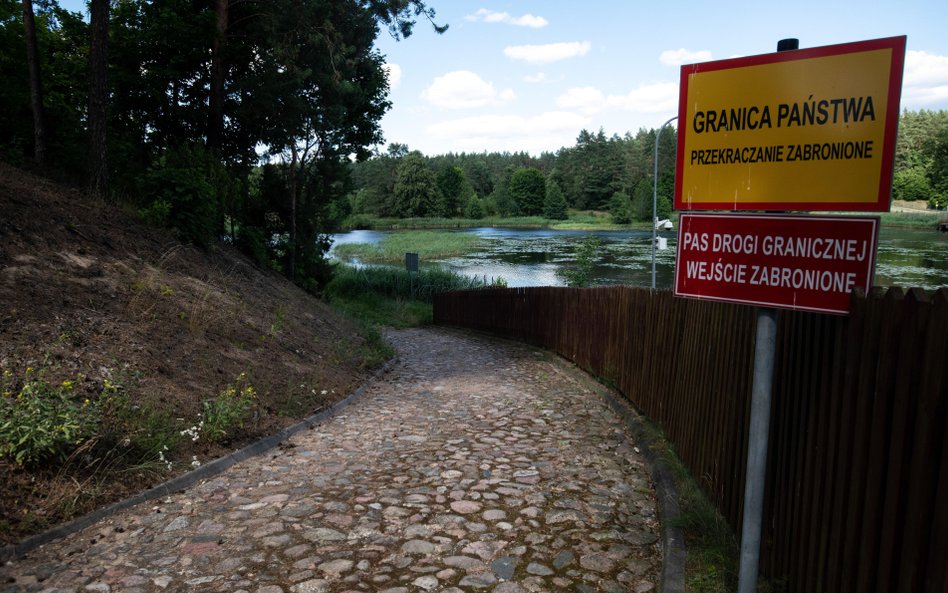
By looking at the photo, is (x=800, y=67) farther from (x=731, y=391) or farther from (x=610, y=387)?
(x=610, y=387)

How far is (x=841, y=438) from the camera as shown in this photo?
2688mm

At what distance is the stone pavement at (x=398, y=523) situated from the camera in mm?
3523

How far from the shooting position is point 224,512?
4.46 metres

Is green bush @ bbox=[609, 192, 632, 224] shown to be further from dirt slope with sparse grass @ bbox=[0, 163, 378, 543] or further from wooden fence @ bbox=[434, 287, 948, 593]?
wooden fence @ bbox=[434, 287, 948, 593]

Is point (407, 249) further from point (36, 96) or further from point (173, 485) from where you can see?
point (173, 485)

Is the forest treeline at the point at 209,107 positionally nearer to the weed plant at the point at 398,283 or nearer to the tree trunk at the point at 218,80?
the tree trunk at the point at 218,80

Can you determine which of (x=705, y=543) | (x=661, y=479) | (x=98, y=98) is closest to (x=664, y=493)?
(x=661, y=479)

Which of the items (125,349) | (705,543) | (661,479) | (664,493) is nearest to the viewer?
(705,543)

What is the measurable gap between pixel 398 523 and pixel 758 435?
2.52 metres

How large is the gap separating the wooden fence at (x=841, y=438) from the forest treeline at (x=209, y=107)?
9540 millimetres

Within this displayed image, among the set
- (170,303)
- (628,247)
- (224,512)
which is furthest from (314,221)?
(628,247)

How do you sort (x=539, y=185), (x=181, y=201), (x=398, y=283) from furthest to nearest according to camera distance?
(x=539, y=185) < (x=398, y=283) < (x=181, y=201)

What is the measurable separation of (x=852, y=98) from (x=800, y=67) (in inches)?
9.5

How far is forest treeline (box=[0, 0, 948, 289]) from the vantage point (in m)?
11.6
